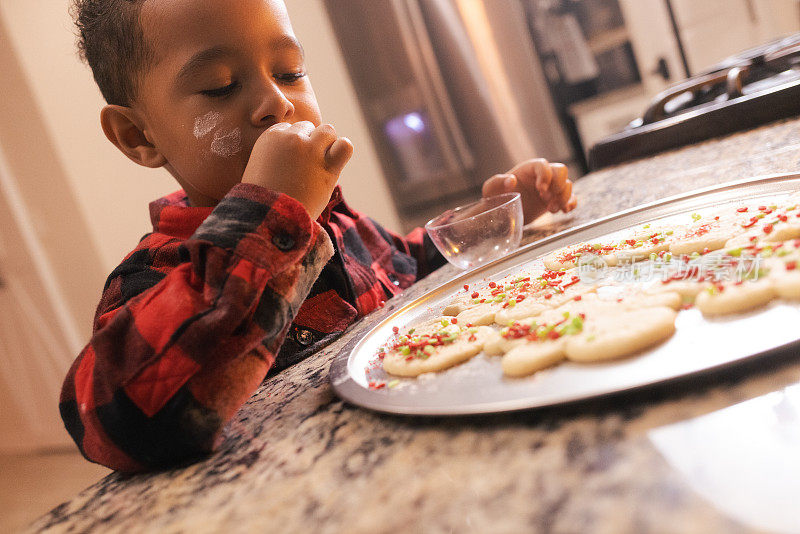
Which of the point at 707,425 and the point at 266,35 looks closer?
the point at 707,425

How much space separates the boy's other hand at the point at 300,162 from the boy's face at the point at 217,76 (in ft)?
0.46

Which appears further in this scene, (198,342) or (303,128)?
(303,128)

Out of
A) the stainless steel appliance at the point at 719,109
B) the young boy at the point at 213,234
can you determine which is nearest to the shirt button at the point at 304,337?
the young boy at the point at 213,234

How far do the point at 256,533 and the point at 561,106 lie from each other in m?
3.17

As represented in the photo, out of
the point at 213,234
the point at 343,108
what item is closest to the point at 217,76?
the point at 213,234

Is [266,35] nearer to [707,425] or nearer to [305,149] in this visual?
[305,149]

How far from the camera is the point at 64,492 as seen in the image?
3.00 meters

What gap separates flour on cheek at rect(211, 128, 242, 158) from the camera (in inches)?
33.9

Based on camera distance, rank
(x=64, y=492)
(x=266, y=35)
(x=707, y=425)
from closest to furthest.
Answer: (x=707, y=425)
(x=266, y=35)
(x=64, y=492)

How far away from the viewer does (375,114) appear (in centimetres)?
374

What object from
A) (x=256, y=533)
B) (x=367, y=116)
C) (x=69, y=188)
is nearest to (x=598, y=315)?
(x=256, y=533)

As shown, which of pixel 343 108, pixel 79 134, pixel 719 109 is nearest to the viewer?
pixel 719 109

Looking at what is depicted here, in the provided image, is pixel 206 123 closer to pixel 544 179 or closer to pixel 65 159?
pixel 544 179

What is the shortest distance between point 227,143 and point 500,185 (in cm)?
61
